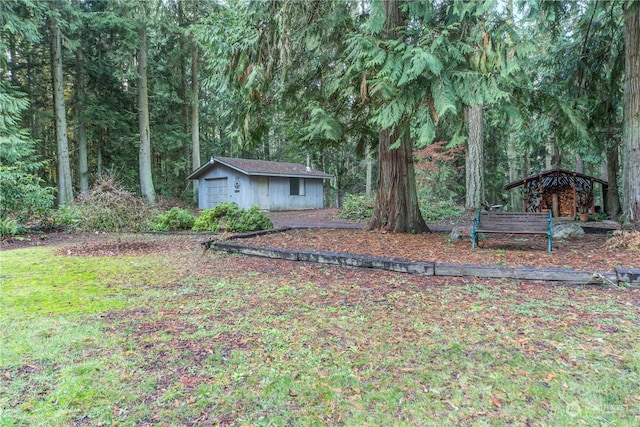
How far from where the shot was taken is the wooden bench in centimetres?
602

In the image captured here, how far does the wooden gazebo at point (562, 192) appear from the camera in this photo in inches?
Answer: 442

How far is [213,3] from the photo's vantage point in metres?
17.7

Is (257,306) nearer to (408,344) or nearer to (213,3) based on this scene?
(408,344)

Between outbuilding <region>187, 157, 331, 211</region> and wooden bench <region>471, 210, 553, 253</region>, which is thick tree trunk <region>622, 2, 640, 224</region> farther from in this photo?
outbuilding <region>187, 157, 331, 211</region>

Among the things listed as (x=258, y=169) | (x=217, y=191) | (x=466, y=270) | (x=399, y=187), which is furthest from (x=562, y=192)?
(x=217, y=191)

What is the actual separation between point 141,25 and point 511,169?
20.7m

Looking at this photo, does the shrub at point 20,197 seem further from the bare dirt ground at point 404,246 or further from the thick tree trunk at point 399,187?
the thick tree trunk at point 399,187

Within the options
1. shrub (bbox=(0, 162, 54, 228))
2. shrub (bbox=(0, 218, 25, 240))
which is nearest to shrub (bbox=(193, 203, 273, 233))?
shrub (bbox=(0, 162, 54, 228))

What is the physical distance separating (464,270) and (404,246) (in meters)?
1.87

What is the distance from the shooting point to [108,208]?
7.38 metres

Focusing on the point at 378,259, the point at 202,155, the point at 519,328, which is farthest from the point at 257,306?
the point at 202,155

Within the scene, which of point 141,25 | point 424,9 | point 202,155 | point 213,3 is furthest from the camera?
point 202,155

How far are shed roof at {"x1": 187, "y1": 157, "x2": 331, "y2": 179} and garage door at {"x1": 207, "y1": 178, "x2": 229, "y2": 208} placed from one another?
2.84 feet

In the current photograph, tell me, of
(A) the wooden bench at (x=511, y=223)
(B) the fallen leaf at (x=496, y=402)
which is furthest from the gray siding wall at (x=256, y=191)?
(B) the fallen leaf at (x=496, y=402)
